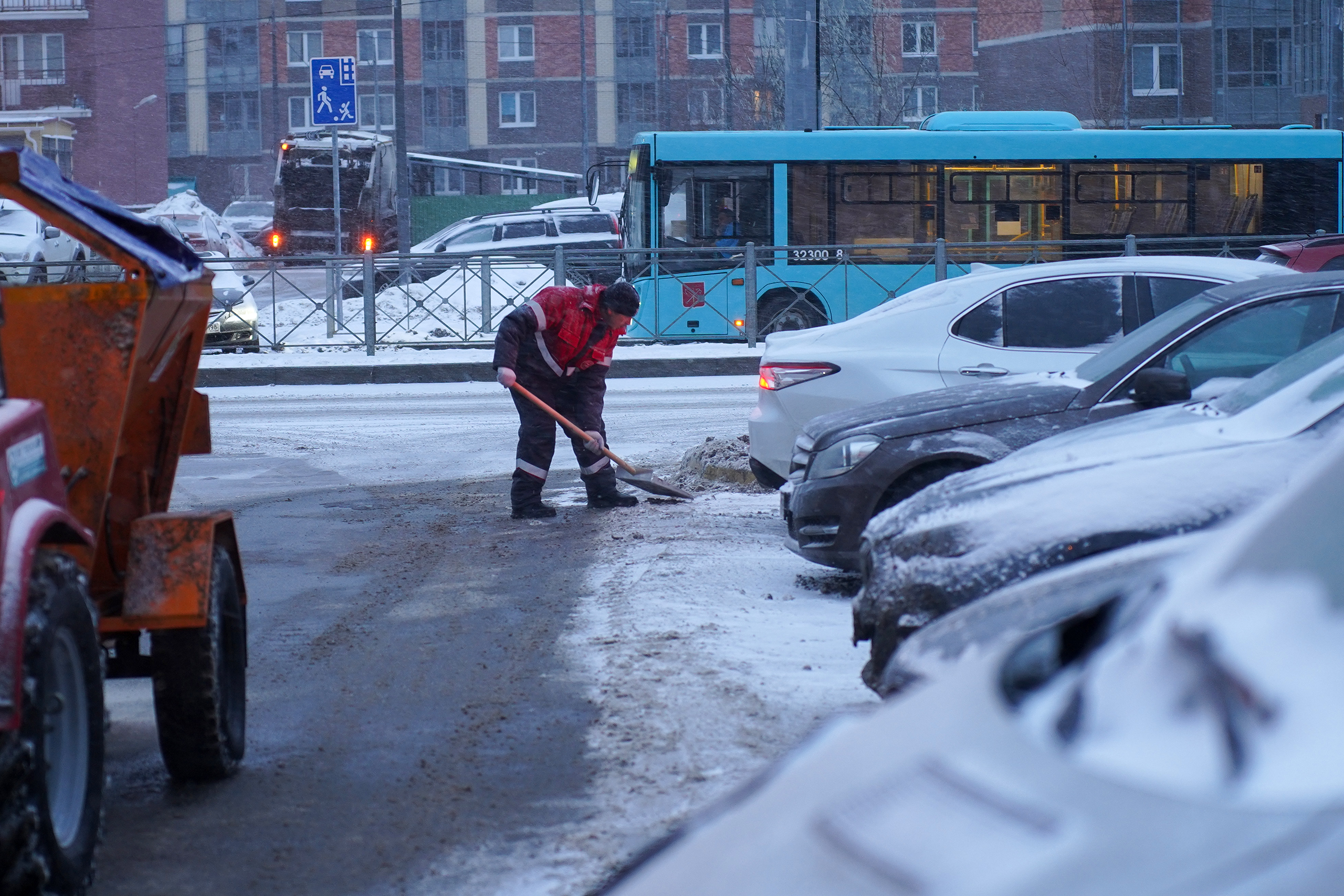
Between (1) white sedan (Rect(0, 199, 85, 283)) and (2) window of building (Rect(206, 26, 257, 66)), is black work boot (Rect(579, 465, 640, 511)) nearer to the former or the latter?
(1) white sedan (Rect(0, 199, 85, 283))

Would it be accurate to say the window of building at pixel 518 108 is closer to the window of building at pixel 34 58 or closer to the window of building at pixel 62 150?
the window of building at pixel 62 150

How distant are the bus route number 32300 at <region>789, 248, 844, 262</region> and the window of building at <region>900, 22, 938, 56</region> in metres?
45.7

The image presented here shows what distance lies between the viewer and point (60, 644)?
341 cm

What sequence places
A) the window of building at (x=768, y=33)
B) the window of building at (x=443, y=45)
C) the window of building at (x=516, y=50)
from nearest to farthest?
1. the window of building at (x=768, y=33)
2. the window of building at (x=516, y=50)
3. the window of building at (x=443, y=45)

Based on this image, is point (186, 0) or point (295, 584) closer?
point (295, 584)

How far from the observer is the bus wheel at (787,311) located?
2003cm

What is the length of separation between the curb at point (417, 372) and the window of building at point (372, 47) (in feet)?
164

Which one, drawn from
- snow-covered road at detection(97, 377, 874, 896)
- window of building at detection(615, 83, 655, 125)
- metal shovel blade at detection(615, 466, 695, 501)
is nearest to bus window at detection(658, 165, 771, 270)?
snow-covered road at detection(97, 377, 874, 896)

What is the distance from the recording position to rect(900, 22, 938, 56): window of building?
207 ft

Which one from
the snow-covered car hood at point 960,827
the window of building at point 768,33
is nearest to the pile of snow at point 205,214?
the window of building at point 768,33

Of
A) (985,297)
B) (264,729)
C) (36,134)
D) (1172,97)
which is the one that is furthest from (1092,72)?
(264,729)

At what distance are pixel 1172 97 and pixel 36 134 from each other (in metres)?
39.2

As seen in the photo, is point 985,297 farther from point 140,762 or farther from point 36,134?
point 36,134

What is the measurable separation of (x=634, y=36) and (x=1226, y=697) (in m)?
65.4
